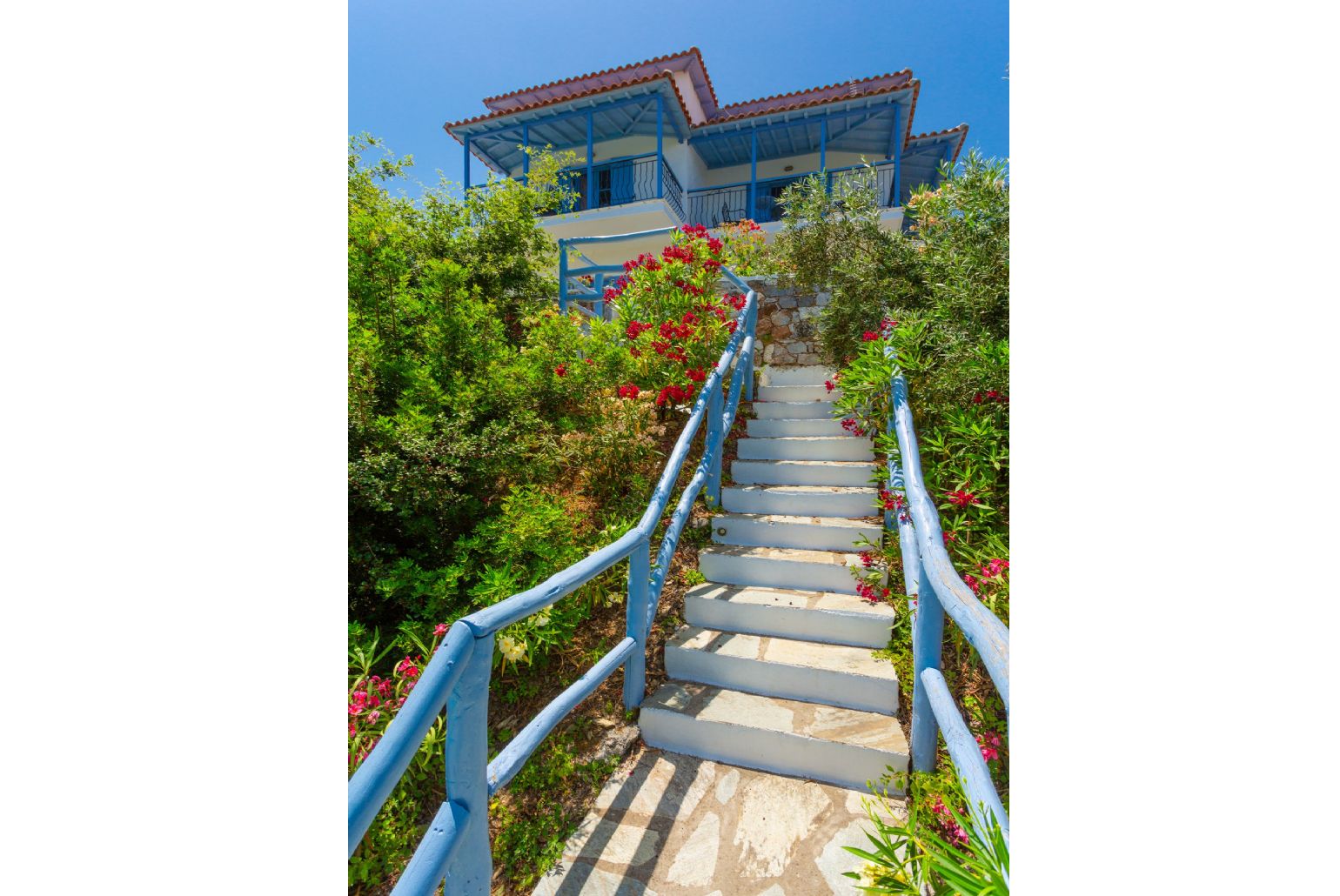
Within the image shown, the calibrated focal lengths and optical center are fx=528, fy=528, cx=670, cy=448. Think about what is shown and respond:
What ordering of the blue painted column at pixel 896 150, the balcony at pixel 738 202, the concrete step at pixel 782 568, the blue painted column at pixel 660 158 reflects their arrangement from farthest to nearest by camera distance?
the balcony at pixel 738 202 → the blue painted column at pixel 896 150 → the blue painted column at pixel 660 158 → the concrete step at pixel 782 568

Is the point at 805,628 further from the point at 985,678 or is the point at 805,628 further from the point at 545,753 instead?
the point at 545,753

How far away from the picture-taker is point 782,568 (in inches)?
118

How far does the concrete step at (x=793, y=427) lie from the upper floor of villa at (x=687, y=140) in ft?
25.9

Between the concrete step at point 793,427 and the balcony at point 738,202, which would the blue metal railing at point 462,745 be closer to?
the concrete step at point 793,427

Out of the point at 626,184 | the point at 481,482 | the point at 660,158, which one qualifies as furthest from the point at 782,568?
the point at 626,184

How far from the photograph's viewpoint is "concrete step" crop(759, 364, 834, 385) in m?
5.21

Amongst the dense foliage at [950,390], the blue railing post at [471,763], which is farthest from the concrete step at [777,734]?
the blue railing post at [471,763]

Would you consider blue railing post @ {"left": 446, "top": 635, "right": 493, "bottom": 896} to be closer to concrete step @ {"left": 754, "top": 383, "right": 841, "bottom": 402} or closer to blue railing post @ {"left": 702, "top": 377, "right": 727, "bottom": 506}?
blue railing post @ {"left": 702, "top": 377, "right": 727, "bottom": 506}

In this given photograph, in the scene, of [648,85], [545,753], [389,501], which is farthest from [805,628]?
[648,85]

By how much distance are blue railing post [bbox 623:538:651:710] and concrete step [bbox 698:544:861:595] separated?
845 mm

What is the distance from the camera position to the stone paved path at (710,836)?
1667mm

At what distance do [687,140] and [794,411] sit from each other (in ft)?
34.6

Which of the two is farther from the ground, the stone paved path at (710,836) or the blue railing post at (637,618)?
the blue railing post at (637,618)

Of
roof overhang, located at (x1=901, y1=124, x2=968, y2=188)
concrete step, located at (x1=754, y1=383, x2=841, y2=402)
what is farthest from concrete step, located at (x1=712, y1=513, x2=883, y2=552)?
roof overhang, located at (x1=901, y1=124, x2=968, y2=188)
